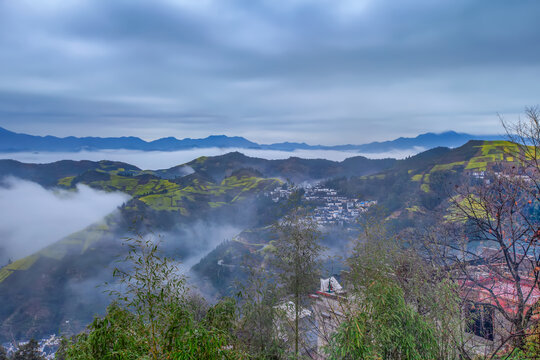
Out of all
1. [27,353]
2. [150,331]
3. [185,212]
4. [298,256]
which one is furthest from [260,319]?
[185,212]

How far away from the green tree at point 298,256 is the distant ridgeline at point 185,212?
74 centimetres

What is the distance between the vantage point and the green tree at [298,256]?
6.30 meters

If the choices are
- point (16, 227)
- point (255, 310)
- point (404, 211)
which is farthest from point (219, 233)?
point (255, 310)

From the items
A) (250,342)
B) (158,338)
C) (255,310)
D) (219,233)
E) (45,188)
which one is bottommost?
(219,233)

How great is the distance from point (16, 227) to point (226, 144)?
128392 mm

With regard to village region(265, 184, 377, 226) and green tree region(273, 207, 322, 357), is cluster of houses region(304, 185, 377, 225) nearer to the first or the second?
village region(265, 184, 377, 226)

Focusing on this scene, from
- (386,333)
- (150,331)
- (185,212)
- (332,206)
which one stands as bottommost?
(185,212)

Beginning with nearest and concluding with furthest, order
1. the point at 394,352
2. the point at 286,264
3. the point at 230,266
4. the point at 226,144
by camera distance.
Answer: the point at 394,352 < the point at 286,264 < the point at 230,266 < the point at 226,144

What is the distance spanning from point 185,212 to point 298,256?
53.8 metres

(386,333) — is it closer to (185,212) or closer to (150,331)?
(150,331)

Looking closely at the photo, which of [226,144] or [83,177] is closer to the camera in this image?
[83,177]

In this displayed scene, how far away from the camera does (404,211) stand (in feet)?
99.0

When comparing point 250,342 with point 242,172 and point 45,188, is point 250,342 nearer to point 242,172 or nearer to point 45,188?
point 242,172

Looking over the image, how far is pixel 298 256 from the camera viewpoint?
6312mm
